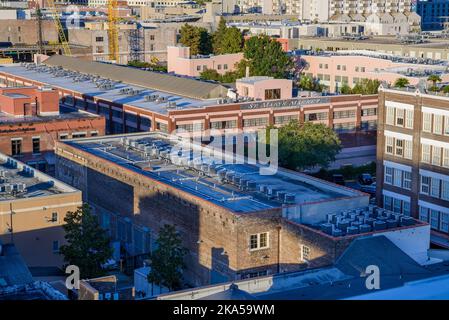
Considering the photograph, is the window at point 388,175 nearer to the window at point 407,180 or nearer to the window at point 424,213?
the window at point 407,180

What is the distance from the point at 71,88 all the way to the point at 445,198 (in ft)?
Result: 142

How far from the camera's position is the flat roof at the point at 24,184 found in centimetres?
4038

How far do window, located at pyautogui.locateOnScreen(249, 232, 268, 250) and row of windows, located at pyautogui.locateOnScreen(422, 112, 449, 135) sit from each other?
42.7 feet

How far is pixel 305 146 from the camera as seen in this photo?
5778 centimetres

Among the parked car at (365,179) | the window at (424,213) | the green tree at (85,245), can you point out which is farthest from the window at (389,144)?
the green tree at (85,245)

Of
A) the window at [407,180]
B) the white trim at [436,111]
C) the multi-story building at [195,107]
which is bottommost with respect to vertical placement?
the window at [407,180]

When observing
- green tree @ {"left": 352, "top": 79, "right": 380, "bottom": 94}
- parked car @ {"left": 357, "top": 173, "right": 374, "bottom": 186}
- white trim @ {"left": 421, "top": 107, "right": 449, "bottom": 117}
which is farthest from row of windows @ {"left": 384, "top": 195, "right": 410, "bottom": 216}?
green tree @ {"left": 352, "top": 79, "right": 380, "bottom": 94}

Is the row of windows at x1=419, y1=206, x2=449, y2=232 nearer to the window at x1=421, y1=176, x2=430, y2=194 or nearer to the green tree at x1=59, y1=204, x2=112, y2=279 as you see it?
the window at x1=421, y1=176, x2=430, y2=194

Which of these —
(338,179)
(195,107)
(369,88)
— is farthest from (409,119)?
(369,88)

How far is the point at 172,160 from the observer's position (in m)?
48.0

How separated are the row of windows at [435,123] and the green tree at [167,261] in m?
16.6

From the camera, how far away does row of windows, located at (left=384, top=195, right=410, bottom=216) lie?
4769 cm

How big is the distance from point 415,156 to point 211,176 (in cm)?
1155

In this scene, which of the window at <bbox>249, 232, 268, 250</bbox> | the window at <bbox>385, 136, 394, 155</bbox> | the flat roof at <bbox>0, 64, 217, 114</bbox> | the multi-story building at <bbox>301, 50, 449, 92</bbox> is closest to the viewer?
the window at <bbox>249, 232, 268, 250</bbox>
